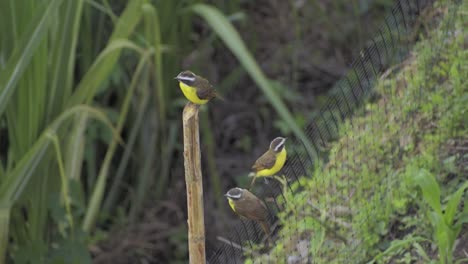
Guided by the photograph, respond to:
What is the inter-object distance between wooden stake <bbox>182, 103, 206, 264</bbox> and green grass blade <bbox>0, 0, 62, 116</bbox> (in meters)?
1.44

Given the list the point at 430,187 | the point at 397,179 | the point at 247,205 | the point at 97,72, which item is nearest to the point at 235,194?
the point at 247,205

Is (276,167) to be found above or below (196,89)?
below

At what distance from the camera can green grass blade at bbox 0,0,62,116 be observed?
4.52m

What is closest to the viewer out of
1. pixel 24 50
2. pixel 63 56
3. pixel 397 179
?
pixel 397 179

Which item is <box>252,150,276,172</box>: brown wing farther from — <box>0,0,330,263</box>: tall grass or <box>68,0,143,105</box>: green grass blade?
<box>68,0,143,105</box>: green grass blade

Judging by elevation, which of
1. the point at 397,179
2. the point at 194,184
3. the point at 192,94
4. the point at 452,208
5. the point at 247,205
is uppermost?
the point at 192,94

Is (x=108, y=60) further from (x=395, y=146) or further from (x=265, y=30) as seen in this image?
(x=265, y=30)

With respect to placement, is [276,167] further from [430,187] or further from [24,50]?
[24,50]

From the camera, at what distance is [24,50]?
457 cm

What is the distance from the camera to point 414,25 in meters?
5.00

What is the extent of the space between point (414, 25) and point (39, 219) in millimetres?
2094

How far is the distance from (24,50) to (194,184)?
1635 mm

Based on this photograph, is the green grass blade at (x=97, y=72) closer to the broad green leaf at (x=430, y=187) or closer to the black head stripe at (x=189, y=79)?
the black head stripe at (x=189, y=79)

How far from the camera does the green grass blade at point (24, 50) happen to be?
14.8 ft
